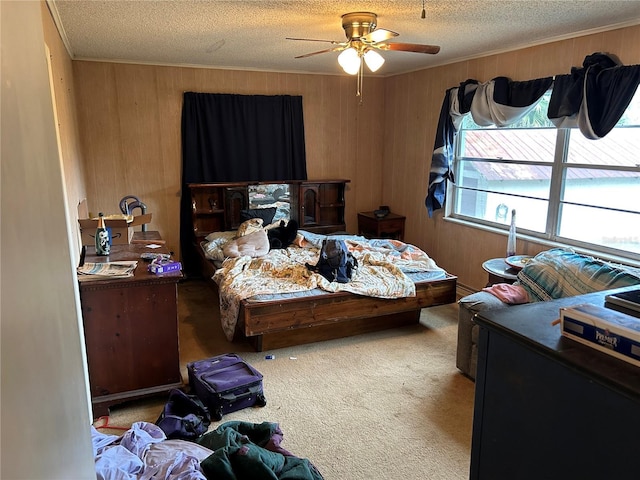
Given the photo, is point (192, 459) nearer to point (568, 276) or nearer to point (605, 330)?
point (605, 330)

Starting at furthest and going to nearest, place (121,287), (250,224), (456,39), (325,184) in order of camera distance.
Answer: (325,184) < (250,224) < (456,39) < (121,287)

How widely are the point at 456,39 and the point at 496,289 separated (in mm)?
2020

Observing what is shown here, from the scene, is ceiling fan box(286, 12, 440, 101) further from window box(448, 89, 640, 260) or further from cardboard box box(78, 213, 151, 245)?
cardboard box box(78, 213, 151, 245)

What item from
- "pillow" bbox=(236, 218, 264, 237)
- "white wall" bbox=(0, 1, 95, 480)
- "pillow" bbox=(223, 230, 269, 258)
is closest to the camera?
"white wall" bbox=(0, 1, 95, 480)

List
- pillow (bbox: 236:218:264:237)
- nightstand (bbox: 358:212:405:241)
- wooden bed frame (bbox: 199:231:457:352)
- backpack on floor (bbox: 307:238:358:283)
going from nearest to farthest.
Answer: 1. wooden bed frame (bbox: 199:231:457:352)
2. backpack on floor (bbox: 307:238:358:283)
3. pillow (bbox: 236:218:264:237)
4. nightstand (bbox: 358:212:405:241)

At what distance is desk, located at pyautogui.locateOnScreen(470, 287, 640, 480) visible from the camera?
0.86m

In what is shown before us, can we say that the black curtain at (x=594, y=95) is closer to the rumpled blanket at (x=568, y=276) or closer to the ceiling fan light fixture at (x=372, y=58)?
the rumpled blanket at (x=568, y=276)

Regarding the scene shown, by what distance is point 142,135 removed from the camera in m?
4.96

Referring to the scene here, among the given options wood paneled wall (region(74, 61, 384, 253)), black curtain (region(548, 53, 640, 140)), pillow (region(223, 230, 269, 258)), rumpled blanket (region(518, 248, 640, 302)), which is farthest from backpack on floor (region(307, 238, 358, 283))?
wood paneled wall (region(74, 61, 384, 253))

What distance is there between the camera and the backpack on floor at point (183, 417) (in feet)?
7.89

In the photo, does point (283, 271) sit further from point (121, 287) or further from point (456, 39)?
Answer: point (456, 39)

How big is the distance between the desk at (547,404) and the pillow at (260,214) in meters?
4.14

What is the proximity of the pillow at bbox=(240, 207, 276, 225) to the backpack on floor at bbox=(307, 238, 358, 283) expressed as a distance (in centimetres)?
145


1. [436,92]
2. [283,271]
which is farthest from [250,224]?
[436,92]
